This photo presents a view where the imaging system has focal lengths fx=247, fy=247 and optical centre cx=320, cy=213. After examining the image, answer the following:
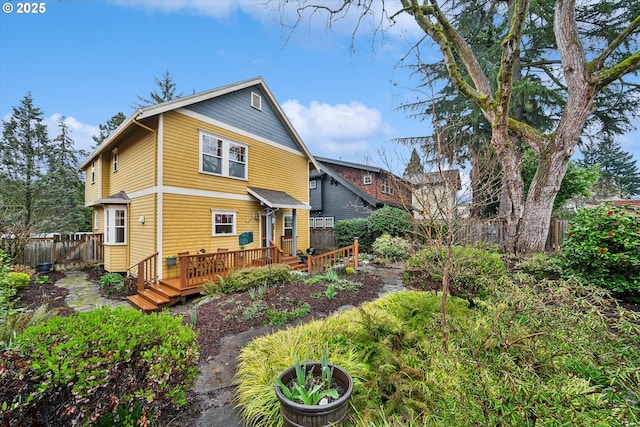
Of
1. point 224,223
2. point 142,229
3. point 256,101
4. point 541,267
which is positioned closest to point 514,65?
point 541,267

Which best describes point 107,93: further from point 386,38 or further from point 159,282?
point 386,38

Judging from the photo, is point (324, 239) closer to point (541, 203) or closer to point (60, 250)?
point (541, 203)

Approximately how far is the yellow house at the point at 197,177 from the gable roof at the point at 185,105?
0.12ft

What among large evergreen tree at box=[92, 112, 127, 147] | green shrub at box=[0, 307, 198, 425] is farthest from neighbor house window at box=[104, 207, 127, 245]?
large evergreen tree at box=[92, 112, 127, 147]

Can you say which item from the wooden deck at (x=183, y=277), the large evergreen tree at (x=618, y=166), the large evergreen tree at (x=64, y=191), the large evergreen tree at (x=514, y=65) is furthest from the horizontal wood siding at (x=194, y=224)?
the large evergreen tree at (x=618, y=166)

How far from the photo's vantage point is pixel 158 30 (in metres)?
8.39

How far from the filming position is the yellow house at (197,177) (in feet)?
26.3

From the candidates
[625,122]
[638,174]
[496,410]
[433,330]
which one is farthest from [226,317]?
[638,174]

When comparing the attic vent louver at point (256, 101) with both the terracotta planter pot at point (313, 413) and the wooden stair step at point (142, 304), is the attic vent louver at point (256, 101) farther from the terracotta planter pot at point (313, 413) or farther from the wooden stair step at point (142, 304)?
the terracotta planter pot at point (313, 413)

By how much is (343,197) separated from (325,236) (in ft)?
12.2

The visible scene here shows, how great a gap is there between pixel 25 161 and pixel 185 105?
18583mm

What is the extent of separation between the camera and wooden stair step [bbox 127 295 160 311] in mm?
6616

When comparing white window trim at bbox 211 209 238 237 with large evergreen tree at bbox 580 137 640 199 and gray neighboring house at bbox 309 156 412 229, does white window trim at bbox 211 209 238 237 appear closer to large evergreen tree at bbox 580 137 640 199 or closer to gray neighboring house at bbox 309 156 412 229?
gray neighboring house at bbox 309 156 412 229

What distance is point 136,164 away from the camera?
906cm
